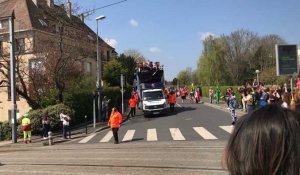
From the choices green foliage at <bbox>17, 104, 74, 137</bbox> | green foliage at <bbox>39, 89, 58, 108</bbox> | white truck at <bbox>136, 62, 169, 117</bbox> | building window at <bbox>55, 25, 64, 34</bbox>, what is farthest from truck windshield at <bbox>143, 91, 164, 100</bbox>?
building window at <bbox>55, 25, 64, 34</bbox>

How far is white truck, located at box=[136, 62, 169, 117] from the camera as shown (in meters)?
33.7

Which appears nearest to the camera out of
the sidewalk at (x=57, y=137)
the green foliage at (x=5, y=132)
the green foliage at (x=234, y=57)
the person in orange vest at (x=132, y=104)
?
the sidewalk at (x=57, y=137)

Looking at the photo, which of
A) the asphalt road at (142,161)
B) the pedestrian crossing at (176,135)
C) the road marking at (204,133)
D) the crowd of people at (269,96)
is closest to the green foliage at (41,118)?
the pedestrian crossing at (176,135)

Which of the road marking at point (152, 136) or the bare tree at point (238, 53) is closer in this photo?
the road marking at point (152, 136)

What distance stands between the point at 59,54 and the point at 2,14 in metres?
25.8

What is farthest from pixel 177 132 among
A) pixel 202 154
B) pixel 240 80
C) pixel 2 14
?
pixel 240 80

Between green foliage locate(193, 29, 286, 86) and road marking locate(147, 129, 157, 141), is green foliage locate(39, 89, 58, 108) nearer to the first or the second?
road marking locate(147, 129, 157, 141)

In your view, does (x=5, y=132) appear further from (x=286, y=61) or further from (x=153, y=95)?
(x=286, y=61)

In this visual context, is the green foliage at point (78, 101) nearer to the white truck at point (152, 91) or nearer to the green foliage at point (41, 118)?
the green foliage at point (41, 118)

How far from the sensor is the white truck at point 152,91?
33.7 m

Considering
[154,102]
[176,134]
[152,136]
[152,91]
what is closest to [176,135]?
[176,134]

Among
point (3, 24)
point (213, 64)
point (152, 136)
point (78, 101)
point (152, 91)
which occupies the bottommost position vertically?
point (152, 136)

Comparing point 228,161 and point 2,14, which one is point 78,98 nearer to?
point 2,14

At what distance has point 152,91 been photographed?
115 feet
